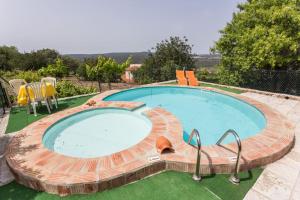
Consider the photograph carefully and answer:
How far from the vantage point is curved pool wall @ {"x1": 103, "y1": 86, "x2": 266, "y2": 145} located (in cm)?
628

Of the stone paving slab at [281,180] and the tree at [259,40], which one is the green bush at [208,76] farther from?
the stone paving slab at [281,180]

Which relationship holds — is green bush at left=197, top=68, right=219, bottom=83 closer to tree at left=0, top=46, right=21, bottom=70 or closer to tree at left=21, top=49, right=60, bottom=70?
tree at left=21, top=49, right=60, bottom=70

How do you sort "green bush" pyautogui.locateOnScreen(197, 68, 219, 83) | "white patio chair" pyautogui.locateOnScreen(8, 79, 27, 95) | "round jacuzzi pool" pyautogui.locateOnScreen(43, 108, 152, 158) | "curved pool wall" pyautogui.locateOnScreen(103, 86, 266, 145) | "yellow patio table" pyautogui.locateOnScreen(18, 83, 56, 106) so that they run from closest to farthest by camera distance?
"round jacuzzi pool" pyautogui.locateOnScreen(43, 108, 152, 158), "curved pool wall" pyautogui.locateOnScreen(103, 86, 266, 145), "yellow patio table" pyautogui.locateOnScreen(18, 83, 56, 106), "white patio chair" pyautogui.locateOnScreen(8, 79, 27, 95), "green bush" pyautogui.locateOnScreen(197, 68, 219, 83)

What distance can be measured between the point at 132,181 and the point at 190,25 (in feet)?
69.2

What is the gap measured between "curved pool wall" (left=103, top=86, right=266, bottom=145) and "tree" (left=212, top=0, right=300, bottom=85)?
3.23 metres

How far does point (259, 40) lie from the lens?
987cm

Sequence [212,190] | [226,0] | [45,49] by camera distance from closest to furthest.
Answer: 1. [212,190]
2. [226,0]
3. [45,49]

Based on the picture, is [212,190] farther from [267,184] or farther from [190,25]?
[190,25]

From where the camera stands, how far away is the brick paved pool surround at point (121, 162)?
10.3 ft

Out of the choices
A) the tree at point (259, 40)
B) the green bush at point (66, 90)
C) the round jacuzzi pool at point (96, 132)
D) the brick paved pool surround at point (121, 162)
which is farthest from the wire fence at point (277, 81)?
the green bush at point (66, 90)

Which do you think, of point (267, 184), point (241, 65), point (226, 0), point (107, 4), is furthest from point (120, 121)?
point (226, 0)

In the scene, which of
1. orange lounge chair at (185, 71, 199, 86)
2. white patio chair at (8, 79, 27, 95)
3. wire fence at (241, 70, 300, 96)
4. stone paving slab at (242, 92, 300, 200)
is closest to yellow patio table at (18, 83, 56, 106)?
white patio chair at (8, 79, 27, 95)

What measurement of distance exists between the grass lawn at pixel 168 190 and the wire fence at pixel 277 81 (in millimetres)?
8368

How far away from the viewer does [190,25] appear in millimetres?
20938
